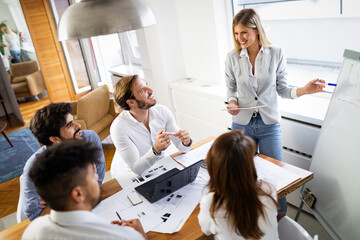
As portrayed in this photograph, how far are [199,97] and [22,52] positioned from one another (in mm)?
5332

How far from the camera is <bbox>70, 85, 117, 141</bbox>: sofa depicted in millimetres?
3984

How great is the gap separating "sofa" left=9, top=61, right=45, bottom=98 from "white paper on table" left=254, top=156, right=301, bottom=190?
6418 millimetres

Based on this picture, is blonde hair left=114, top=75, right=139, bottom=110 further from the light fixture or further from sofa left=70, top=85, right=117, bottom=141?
sofa left=70, top=85, right=117, bottom=141

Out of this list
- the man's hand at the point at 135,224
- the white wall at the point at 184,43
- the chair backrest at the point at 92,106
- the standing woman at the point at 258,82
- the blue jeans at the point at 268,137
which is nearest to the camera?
the man's hand at the point at 135,224

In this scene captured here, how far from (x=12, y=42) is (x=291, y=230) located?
707 cm

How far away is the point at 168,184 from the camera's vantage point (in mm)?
1748

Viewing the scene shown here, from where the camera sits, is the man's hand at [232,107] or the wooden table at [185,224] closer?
the wooden table at [185,224]

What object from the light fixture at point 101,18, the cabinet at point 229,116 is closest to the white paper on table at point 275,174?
the cabinet at point 229,116

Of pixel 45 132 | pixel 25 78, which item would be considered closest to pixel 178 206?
Answer: pixel 45 132

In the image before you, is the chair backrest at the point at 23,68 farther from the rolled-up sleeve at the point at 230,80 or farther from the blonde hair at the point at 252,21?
the blonde hair at the point at 252,21

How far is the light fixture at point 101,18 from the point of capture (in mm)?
1369

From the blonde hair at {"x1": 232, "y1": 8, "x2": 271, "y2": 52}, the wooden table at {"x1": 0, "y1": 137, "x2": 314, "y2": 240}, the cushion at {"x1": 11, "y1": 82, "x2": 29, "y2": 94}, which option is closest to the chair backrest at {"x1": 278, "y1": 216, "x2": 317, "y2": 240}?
the wooden table at {"x1": 0, "y1": 137, "x2": 314, "y2": 240}

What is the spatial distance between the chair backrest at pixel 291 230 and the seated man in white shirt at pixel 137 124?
820 mm

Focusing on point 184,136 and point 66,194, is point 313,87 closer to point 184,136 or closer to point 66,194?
point 184,136
